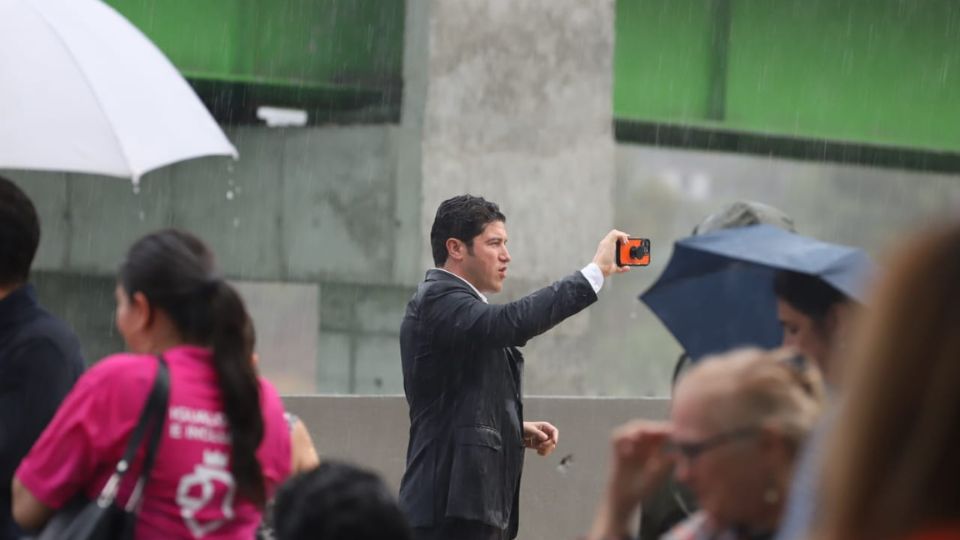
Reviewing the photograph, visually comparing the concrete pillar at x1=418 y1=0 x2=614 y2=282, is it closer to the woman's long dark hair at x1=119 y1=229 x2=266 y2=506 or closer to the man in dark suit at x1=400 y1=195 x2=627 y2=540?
the man in dark suit at x1=400 y1=195 x2=627 y2=540

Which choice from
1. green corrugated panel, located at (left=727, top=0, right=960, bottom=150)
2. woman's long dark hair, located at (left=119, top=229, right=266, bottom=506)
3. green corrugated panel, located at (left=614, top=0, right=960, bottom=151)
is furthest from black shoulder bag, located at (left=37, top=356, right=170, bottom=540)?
green corrugated panel, located at (left=727, top=0, right=960, bottom=150)

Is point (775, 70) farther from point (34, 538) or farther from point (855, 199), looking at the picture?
point (34, 538)

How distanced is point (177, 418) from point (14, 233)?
3.59 feet

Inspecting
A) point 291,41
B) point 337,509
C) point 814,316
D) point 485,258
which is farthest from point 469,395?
point 291,41

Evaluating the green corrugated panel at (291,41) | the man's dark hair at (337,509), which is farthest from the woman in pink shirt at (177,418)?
the green corrugated panel at (291,41)

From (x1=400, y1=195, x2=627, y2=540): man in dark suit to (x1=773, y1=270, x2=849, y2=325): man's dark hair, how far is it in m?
2.21

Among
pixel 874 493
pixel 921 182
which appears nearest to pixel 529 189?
pixel 921 182

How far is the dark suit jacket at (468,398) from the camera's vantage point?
239 inches

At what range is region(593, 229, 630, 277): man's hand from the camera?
20.2ft

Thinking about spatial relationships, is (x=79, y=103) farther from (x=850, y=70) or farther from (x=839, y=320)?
(x=850, y=70)

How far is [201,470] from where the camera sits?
12.0 feet

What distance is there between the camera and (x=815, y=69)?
13.6m

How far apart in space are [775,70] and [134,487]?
34.9 ft

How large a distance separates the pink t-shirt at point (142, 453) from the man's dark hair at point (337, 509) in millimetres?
310
